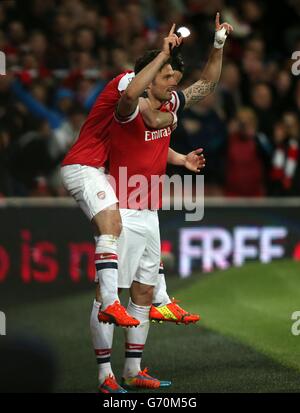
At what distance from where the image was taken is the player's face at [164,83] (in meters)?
7.57

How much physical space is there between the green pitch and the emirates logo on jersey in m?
1.94

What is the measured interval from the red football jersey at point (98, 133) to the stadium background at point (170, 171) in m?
3.30

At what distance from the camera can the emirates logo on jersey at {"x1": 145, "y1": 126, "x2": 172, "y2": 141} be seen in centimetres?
766

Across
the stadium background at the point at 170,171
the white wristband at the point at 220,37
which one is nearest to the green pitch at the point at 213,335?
the stadium background at the point at 170,171

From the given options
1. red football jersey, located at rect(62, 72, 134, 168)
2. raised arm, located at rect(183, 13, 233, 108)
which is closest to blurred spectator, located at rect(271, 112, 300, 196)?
raised arm, located at rect(183, 13, 233, 108)

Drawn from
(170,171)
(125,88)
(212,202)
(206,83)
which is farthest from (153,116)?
(212,202)

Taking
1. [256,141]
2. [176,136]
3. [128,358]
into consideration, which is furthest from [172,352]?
[256,141]

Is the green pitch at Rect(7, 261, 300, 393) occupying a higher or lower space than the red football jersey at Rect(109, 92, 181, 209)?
lower

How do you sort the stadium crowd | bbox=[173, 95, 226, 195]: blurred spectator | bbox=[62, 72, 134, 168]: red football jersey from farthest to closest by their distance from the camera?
bbox=[173, 95, 226, 195]: blurred spectator
the stadium crowd
bbox=[62, 72, 134, 168]: red football jersey

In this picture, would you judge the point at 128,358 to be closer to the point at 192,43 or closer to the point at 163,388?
the point at 163,388

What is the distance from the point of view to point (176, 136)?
42.0 ft

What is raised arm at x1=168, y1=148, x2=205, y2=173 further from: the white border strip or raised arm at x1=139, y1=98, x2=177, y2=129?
the white border strip

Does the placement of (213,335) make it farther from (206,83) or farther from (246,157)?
(246,157)
